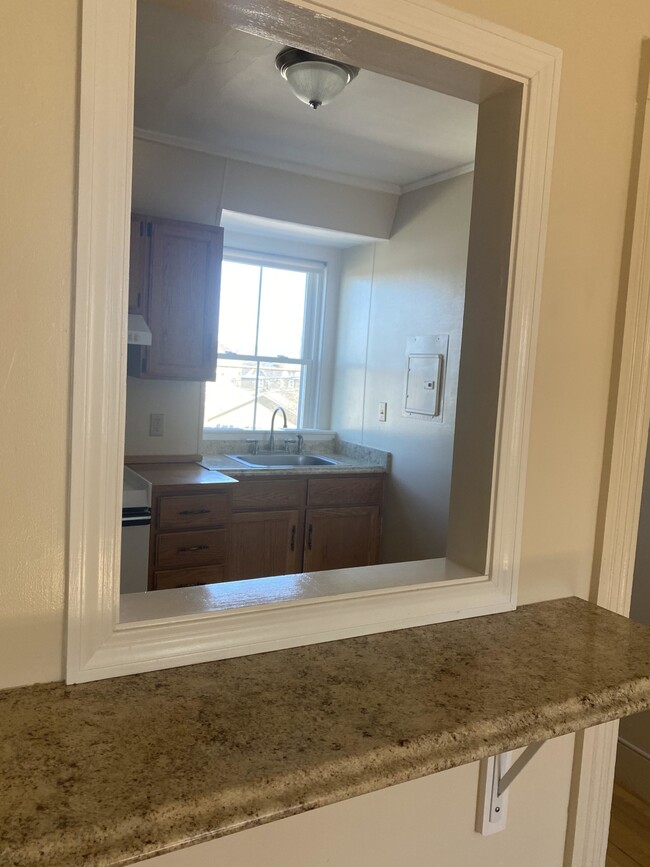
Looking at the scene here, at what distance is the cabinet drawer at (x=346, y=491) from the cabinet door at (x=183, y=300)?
86 cm

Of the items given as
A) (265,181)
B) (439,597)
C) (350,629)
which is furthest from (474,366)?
(265,181)

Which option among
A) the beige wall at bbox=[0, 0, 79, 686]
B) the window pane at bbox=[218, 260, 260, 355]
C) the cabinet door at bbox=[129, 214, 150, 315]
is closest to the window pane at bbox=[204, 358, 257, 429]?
the window pane at bbox=[218, 260, 260, 355]

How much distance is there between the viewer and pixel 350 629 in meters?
1.12

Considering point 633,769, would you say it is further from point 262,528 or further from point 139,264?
point 139,264

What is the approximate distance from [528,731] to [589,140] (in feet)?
3.52

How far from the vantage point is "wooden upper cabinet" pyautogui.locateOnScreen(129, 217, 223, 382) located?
11.0 ft

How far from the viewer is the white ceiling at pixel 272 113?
2.22 metres

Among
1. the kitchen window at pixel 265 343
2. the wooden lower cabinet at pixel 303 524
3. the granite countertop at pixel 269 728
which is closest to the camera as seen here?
the granite countertop at pixel 269 728

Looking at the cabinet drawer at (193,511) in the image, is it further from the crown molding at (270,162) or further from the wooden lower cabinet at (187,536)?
the crown molding at (270,162)

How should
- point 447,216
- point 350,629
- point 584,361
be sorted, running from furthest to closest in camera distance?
point 447,216, point 584,361, point 350,629

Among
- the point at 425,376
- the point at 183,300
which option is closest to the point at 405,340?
the point at 425,376

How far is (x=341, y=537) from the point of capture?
152 inches

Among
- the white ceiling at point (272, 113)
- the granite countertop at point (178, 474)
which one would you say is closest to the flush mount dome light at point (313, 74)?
the white ceiling at point (272, 113)

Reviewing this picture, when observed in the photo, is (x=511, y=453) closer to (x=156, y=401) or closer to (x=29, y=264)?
(x=29, y=264)
